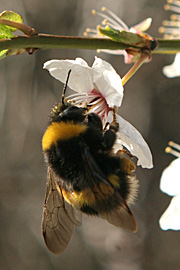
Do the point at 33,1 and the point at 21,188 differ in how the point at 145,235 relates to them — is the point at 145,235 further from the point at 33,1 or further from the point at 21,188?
the point at 33,1

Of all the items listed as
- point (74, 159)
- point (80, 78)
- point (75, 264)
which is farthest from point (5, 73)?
point (74, 159)

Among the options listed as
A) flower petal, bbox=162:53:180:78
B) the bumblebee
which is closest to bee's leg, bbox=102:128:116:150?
the bumblebee

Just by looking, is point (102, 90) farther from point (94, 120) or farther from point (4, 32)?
point (4, 32)

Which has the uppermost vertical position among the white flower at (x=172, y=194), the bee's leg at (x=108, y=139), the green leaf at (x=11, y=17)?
the green leaf at (x=11, y=17)

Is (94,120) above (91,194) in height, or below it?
above

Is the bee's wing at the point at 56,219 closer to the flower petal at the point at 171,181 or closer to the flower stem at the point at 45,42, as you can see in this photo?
the flower stem at the point at 45,42

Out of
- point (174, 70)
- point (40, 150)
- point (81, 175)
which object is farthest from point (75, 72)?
point (40, 150)

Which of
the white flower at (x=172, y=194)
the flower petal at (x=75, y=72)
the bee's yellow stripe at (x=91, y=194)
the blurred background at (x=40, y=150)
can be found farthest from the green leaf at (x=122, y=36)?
the blurred background at (x=40, y=150)
